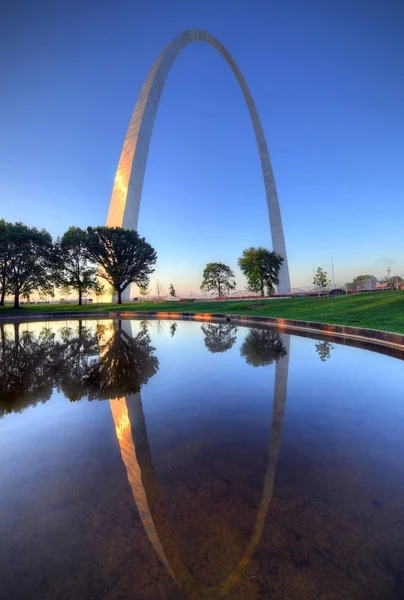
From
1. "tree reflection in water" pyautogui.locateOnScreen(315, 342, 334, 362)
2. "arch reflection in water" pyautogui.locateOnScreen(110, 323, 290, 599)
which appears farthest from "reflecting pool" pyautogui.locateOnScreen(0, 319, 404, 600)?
"tree reflection in water" pyautogui.locateOnScreen(315, 342, 334, 362)

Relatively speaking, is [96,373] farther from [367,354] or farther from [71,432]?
[367,354]

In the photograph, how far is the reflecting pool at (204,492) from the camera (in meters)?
1.80

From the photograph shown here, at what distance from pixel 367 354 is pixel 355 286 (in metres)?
48.2

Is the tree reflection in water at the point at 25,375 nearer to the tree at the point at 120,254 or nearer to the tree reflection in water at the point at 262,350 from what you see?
the tree reflection in water at the point at 262,350

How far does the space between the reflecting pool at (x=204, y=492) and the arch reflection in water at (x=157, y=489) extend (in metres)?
0.01

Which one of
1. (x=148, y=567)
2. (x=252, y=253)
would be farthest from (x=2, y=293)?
(x=148, y=567)

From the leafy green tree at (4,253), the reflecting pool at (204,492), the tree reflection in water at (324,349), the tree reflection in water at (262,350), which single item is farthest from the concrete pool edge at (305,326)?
the leafy green tree at (4,253)

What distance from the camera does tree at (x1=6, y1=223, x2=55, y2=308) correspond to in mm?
37781

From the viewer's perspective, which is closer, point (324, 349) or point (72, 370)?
point (72, 370)

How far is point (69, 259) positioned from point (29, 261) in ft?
21.2

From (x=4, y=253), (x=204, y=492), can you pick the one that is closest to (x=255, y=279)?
(x=4, y=253)

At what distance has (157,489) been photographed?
2.64 metres

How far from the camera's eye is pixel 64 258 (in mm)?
44312

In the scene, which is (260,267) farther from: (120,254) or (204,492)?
(204,492)
